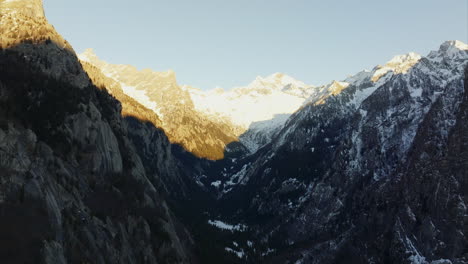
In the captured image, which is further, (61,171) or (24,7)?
(24,7)

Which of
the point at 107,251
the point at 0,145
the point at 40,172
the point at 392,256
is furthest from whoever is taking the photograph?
the point at 392,256

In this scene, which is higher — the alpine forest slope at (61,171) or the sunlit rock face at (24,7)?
the sunlit rock face at (24,7)

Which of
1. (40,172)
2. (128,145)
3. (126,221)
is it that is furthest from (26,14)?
(40,172)

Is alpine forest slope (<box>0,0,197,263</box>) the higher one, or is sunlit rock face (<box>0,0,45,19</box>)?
sunlit rock face (<box>0,0,45,19</box>)

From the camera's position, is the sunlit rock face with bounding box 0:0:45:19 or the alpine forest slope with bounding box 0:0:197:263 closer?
the alpine forest slope with bounding box 0:0:197:263

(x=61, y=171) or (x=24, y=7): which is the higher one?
(x=24, y=7)

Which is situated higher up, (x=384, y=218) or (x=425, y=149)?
(x=425, y=149)

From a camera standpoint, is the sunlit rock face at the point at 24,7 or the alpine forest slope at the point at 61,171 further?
the sunlit rock face at the point at 24,7

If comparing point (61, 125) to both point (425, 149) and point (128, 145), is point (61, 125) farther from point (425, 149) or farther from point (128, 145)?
point (425, 149)
